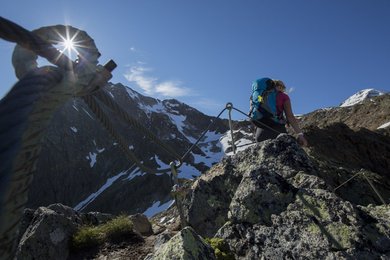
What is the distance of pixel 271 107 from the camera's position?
810cm

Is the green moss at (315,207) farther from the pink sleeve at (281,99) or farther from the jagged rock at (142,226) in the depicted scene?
the jagged rock at (142,226)

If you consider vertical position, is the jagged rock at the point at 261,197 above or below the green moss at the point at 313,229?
above

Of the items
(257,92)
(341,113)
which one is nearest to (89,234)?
(257,92)

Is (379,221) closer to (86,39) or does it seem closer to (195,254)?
(195,254)

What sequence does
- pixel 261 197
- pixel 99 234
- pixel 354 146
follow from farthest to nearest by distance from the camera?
pixel 354 146, pixel 99 234, pixel 261 197

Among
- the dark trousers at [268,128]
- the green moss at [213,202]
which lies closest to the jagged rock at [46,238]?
the green moss at [213,202]

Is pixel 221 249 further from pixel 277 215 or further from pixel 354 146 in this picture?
pixel 354 146

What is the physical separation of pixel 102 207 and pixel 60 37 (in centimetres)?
12277

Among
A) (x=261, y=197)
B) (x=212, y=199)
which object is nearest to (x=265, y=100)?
(x=212, y=199)

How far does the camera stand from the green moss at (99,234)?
31.7ft

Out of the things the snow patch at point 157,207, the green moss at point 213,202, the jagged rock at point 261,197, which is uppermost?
the snow patch at point 157,207

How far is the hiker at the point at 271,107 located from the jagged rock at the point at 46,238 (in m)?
5.77

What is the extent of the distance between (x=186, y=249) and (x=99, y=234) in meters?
6.38

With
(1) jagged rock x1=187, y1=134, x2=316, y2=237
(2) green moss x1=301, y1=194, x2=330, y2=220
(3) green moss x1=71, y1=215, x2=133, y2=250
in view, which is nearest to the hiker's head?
(1) jagged rock x1=187, y1=134, x2=316, y2=237
